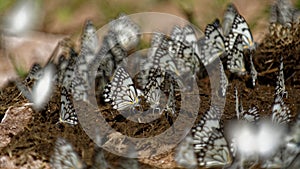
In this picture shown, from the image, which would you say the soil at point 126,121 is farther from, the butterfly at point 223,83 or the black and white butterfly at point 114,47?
the black and white butterfly at point 114,47

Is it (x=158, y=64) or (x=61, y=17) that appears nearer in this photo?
(x=158, y=64)

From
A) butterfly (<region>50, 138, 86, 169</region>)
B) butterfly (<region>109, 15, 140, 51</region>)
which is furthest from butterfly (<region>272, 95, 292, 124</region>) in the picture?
butterfly (<region>109, 15, 140, 51</region>)

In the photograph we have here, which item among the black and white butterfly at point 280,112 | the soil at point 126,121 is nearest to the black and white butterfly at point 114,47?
the soil at point 126,121

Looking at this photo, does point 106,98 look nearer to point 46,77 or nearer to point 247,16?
point 46,77

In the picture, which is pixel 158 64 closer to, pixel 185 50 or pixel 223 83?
pixel 185 50

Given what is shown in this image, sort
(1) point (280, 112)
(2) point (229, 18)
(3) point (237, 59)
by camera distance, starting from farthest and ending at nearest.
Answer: (2) point (229, 18)
(3) point (237, 59)
(1) point (280, 112)

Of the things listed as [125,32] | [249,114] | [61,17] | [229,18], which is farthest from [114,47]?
[61,17]

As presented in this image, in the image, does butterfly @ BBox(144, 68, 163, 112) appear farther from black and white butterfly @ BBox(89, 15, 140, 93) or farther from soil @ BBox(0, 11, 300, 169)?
black and white butterfly @ BBox(89, 15, 140, 93)

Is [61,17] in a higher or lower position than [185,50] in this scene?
higher

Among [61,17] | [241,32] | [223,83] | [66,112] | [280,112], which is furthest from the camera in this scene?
[61,17]
